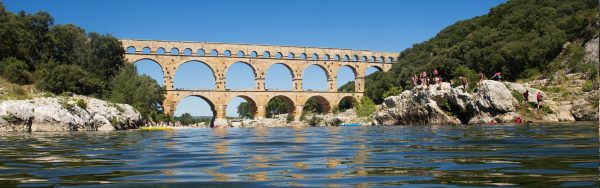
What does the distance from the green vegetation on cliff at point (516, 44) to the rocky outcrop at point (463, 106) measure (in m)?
6.58

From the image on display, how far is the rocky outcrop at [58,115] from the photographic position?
2531 centimetres

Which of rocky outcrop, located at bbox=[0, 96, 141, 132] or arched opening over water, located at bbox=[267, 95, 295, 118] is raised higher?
arched opening over water, located at bbox=[267, 95, 295, 118]

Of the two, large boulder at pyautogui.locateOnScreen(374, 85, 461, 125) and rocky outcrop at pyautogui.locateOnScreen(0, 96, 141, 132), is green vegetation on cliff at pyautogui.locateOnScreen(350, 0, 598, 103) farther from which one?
rocky outcrop at pyautogui.locateOnScreen(0, 96, 141, 132)

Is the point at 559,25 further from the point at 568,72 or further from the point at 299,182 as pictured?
the point at 299,182

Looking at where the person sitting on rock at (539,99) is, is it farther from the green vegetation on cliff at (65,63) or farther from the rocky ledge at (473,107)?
the green vegetation on cliff at (65,63)

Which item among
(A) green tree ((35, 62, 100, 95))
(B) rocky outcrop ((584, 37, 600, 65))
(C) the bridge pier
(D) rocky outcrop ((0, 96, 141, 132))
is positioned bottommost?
(D) rocky outcrop ((0, 96, 141, 132))

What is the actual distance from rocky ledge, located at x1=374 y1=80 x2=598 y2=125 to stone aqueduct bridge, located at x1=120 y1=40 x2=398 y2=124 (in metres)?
32.6

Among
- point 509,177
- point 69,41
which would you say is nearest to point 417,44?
point 69,41

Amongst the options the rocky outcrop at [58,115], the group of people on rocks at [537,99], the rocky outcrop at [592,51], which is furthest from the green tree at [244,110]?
the group of people on rocks at [537,99]

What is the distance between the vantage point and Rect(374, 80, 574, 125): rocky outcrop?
24.8m

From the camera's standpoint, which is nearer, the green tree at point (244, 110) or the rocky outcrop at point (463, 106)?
the rocky outcrop at point (463, 106)

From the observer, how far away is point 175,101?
191 feet

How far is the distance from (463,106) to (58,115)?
20.8 metres

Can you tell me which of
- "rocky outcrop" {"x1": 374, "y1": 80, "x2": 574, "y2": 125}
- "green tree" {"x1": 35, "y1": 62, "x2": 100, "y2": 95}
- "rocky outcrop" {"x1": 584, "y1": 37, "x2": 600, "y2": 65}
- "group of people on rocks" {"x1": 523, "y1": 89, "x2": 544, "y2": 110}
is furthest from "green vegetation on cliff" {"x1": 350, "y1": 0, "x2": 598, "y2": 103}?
"green tree" {"x1": 35, "y1": 62, "x2": 100, "y2": 95}
